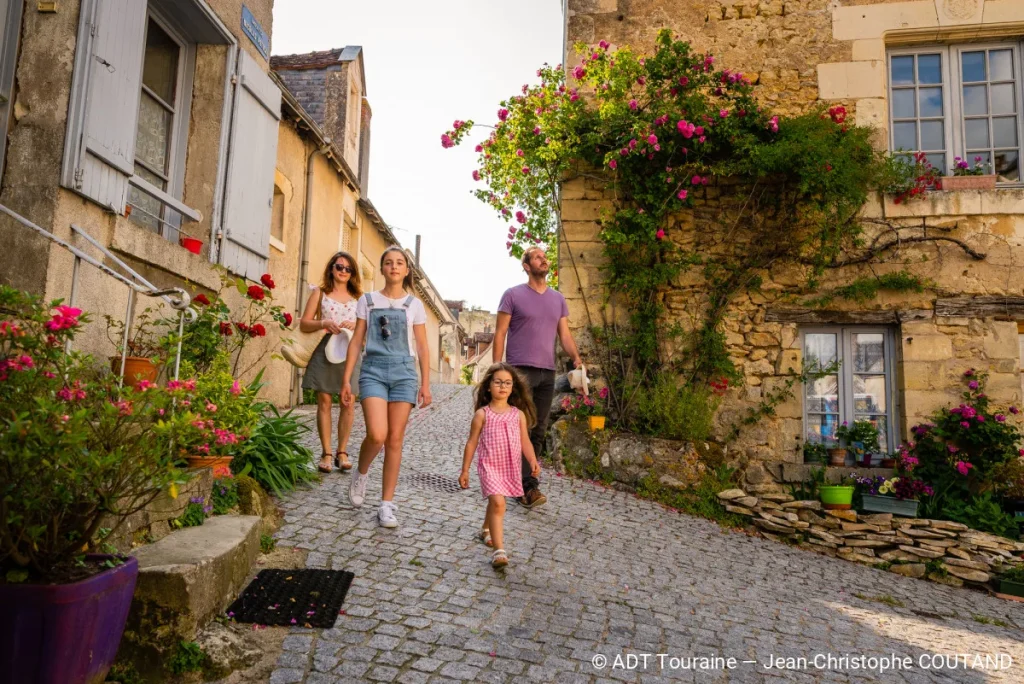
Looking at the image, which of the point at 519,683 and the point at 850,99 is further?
the point at 850,99

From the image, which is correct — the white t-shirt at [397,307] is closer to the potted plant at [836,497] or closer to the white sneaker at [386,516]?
the white sneaker at [386,516]

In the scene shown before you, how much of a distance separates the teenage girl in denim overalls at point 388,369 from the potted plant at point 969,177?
6.36 metres

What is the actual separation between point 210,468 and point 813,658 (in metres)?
3.25

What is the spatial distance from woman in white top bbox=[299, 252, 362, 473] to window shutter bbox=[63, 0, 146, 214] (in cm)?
156

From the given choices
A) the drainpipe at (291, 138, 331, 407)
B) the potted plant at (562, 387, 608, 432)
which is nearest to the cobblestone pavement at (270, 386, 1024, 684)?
the potted plant at (562, 387, 608, 432)

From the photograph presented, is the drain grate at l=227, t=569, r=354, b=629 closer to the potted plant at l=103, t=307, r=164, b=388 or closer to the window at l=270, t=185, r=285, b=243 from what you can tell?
the potted plant at l=103, t=307, r=164, b=388

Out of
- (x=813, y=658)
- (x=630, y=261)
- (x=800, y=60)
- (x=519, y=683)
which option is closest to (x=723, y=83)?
(x=800, y=60)

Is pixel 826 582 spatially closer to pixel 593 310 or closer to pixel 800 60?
pixel 593 310

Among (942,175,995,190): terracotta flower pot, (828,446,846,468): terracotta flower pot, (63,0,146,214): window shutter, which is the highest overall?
(942,175,995,190): terracotta flower pot

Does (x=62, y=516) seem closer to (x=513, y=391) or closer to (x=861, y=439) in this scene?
(x=513, y=391)

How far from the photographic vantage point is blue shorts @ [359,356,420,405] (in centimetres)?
466

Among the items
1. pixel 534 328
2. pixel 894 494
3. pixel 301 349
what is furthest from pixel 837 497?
pixel 301 349

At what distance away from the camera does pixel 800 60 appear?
8.44m

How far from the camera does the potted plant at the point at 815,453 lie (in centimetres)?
780
